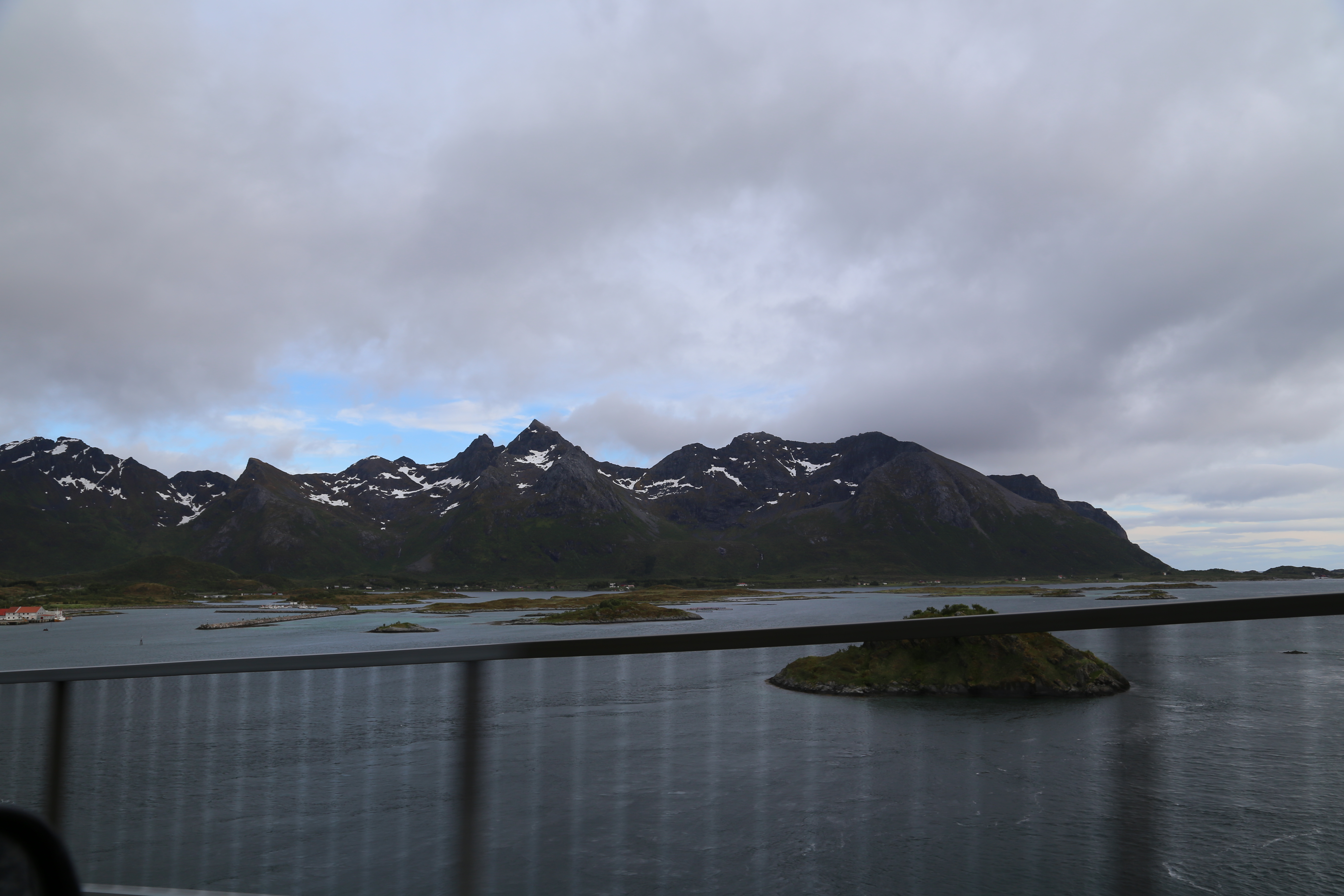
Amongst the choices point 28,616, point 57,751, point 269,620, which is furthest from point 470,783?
point 28,616

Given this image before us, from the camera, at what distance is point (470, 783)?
366cm

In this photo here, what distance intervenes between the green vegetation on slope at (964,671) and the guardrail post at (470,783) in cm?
147

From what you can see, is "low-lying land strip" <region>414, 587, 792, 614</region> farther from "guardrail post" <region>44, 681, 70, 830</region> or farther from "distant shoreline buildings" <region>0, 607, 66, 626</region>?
"guardrail post" <region>44, 681, 70, 830</region>

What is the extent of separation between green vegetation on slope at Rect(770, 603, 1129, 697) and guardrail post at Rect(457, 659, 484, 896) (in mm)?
1474

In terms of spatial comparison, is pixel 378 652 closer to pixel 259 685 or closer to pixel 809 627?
pixel 259 685

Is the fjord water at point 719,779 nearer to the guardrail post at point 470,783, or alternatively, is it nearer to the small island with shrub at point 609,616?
the guardrail post at point 470,783

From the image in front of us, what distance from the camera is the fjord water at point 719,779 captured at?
3188 millimetres

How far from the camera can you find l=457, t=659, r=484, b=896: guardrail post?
3.57 metres

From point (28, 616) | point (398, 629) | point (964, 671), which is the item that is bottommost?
point (28, 616)

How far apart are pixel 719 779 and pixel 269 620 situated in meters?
151

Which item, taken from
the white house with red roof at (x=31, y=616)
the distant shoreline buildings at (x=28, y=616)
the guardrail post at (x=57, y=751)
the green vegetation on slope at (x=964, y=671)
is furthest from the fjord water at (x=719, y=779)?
the white house with red roof at (x=31, y=616)

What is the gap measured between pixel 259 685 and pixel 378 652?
2.63 feet

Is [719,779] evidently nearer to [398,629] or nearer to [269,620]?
[398,629]

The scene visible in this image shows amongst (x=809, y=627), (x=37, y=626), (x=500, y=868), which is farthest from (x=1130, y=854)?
(x=37, y=626)
